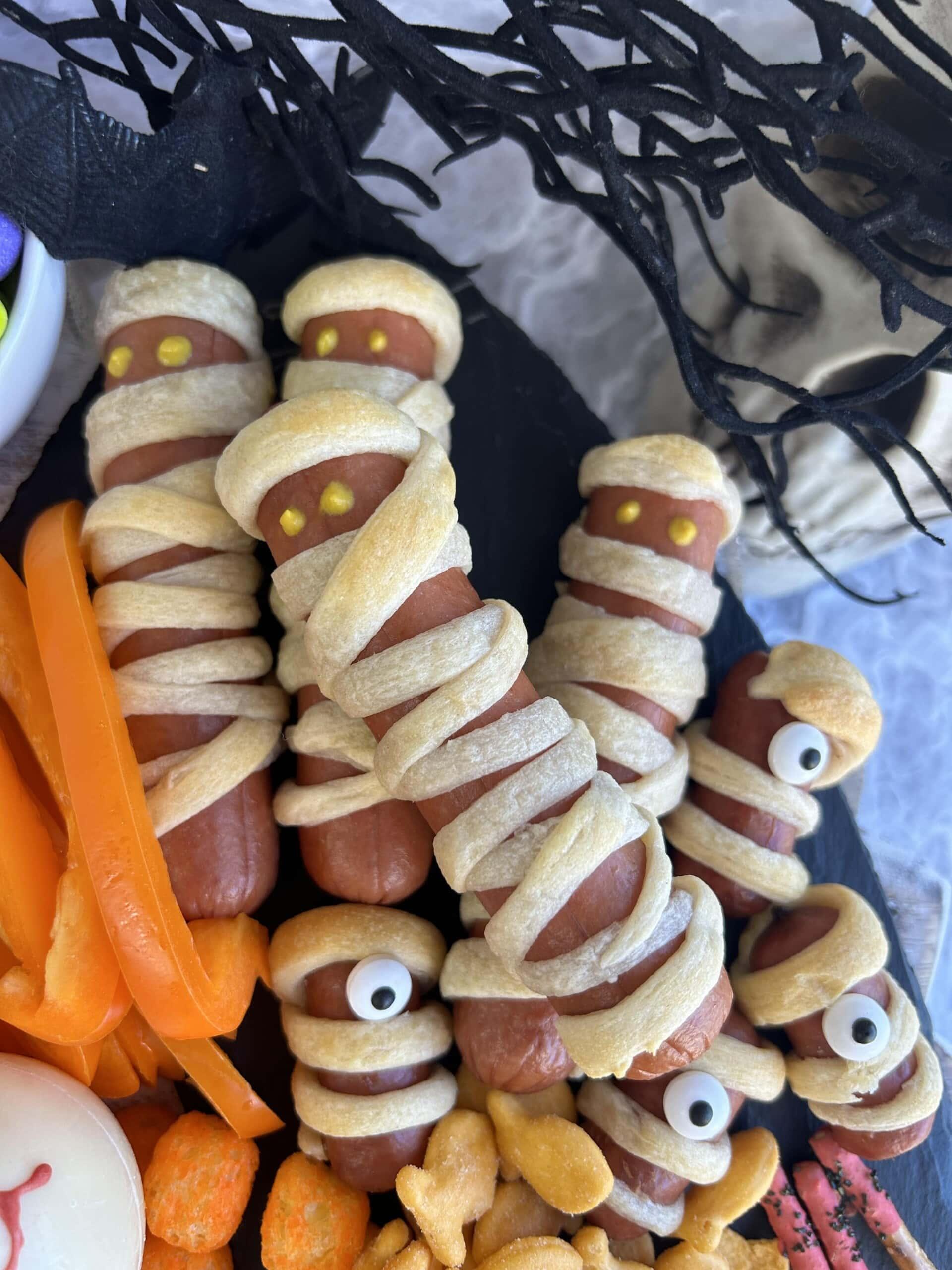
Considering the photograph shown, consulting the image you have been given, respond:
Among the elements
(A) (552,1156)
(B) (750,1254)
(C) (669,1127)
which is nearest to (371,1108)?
(A) (552,1156)

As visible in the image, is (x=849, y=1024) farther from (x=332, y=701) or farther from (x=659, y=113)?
(x=659, y=113)

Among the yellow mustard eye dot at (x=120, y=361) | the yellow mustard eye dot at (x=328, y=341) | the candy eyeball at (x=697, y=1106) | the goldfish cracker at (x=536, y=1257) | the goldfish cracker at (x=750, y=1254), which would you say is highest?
the yellow mustard eye dot at (x=328, y=341)

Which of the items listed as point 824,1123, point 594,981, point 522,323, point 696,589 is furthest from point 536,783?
point 522,323

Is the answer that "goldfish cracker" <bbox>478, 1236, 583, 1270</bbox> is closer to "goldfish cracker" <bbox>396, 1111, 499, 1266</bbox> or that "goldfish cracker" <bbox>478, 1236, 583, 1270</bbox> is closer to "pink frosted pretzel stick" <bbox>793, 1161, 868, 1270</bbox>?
"goldfish cracker" <bbox>396, 1111, 499, 1266</bbox>

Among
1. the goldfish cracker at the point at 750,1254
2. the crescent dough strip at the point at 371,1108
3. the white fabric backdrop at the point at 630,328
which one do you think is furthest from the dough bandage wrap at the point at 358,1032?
the white fabric backdrop at the point at 630,328

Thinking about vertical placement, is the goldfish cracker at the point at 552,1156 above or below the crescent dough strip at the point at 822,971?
below

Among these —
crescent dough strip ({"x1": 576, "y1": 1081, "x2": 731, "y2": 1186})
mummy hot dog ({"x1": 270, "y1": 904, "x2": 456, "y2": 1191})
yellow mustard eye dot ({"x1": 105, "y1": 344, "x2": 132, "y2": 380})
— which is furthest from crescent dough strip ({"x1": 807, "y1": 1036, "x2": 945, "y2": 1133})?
yellow mustard eye dot ({"x1": 105, "y1": 344, "x2": 132, "y2": 380})

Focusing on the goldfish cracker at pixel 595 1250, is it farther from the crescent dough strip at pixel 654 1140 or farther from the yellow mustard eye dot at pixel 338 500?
the yellow mustard eye dot at pixel 338 500
